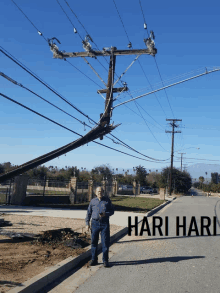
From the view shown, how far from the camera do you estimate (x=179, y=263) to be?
266 inches

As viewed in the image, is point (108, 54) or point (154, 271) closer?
point (154, 271)

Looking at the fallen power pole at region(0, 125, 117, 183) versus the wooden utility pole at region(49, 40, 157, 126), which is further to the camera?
the wooden utility pole at region(49, 40, 157, 126)

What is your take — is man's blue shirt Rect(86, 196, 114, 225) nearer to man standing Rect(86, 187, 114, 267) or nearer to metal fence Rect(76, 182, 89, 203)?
man standing Rect(86, 187, 114, 267)

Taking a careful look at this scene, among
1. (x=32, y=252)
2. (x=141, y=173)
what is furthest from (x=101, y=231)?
(x=141, y=173)

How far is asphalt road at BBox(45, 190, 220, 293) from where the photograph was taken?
17.0 ft

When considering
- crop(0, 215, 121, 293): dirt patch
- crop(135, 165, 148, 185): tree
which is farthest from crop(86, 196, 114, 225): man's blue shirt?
crop(135, 165, 148, 185): tree

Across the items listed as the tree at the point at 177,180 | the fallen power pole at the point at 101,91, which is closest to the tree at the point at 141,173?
the tree at the point at 177,180

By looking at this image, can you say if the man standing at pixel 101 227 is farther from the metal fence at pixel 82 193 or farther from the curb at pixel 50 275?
the metal fence at pixel 82 193

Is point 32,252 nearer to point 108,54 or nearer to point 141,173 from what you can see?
point 108,54

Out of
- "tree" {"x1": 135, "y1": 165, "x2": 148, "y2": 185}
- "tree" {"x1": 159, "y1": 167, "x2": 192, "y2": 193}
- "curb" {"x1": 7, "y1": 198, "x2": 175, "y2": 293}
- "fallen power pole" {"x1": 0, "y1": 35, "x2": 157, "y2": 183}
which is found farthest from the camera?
"tree" {"x1": 135, "y1": 165, "x2": 148, "y2": 185}

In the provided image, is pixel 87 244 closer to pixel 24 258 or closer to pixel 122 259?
pixel 122 259

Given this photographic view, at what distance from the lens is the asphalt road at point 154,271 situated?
518 centimetres

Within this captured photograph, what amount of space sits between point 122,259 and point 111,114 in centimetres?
1136

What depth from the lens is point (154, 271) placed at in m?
6.13
